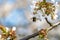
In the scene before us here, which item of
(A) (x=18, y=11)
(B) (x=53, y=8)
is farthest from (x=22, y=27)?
(B) (x=53, y=8)

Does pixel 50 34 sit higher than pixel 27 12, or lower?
lower

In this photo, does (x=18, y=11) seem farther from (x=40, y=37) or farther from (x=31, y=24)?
(x=40, y=37)

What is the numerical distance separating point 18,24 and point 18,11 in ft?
0.71

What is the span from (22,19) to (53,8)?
179 centimetres

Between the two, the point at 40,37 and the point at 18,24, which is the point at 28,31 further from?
the point at 40,37

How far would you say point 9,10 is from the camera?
312cm

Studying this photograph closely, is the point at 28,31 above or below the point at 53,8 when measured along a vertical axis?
below

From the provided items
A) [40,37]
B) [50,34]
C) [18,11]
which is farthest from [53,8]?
[18,11]

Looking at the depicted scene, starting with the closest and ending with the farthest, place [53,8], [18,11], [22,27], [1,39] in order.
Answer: [1,39] → [53,8] → [22,27] → [18,11]

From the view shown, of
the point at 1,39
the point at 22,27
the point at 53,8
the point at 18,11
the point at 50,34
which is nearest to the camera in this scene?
the point at 1,39

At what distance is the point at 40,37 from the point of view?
1059mm

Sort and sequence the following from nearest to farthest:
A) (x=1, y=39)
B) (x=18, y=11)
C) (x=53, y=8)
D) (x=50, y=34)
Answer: (x=1, y=39)
(x=53, y=8)
(x=50, y=34)
(x=18, y=11)

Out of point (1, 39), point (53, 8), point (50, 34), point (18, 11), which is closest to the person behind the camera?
point (1, 39)

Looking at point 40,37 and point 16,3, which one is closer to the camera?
point 40,37
